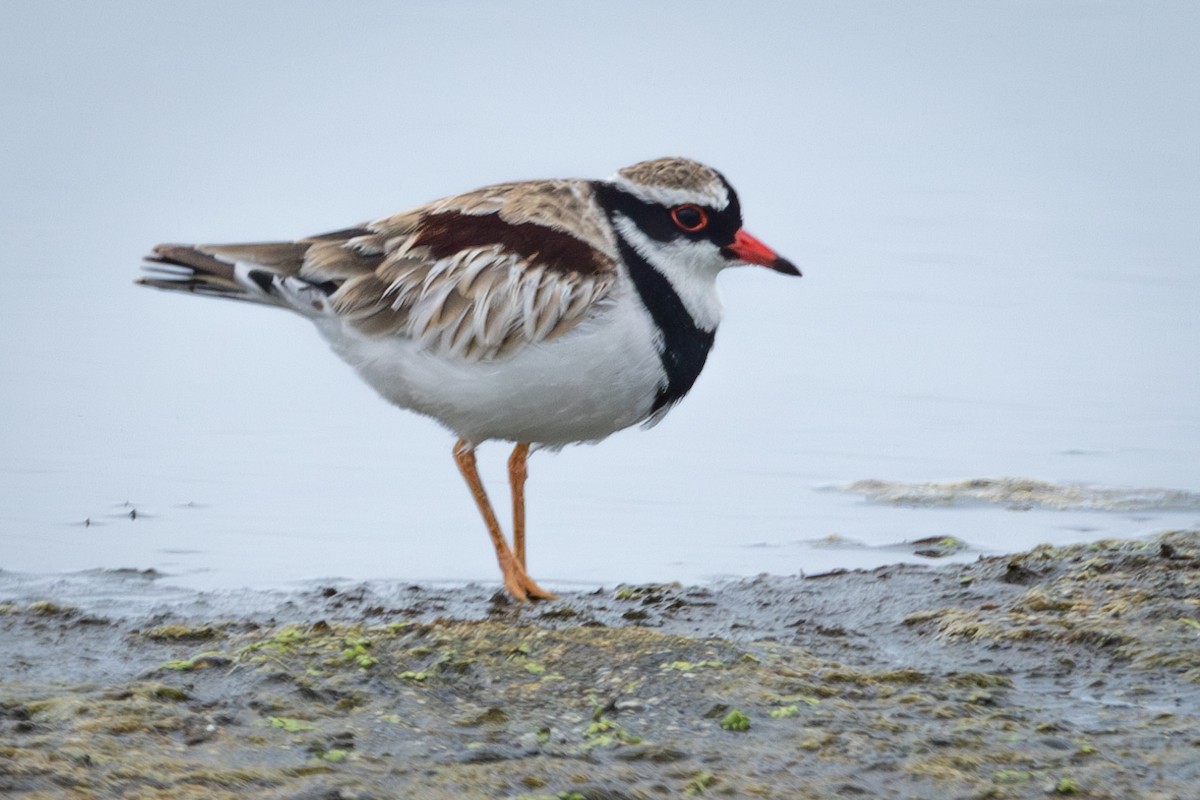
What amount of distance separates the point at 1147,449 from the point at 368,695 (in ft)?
19.2

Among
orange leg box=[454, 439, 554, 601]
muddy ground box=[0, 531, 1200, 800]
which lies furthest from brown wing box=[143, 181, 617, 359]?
muddy ground box=[0, 531, 1200, 800]

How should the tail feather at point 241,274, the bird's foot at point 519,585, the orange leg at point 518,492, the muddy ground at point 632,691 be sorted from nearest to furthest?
1. the muddy ground at point 632,691
2. the tail feather at point 241,274
3. the bird's foot at point 519,585
4. the orange leg at point 518,492

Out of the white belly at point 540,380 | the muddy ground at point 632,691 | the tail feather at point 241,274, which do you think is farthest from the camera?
the tail feather at point 241,274

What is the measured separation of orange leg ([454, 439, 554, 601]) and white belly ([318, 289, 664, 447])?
224 mm

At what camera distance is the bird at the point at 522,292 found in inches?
233

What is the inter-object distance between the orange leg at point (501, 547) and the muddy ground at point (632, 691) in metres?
0.11

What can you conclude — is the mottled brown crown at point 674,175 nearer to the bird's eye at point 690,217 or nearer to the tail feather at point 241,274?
the bird's eye at point 690,217

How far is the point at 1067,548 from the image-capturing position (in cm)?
662

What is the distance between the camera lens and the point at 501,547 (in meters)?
6.36

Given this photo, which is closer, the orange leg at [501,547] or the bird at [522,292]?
the bird at [522,292]

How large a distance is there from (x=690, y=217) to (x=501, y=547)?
142 centimetres

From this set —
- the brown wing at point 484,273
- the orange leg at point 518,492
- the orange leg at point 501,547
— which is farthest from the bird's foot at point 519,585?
the brown wing at point 484,273

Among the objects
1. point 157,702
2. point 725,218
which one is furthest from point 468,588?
point 157,702

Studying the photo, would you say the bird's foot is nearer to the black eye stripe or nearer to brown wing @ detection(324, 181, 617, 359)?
brown wing @ detection(324, 181, 617, 359)
